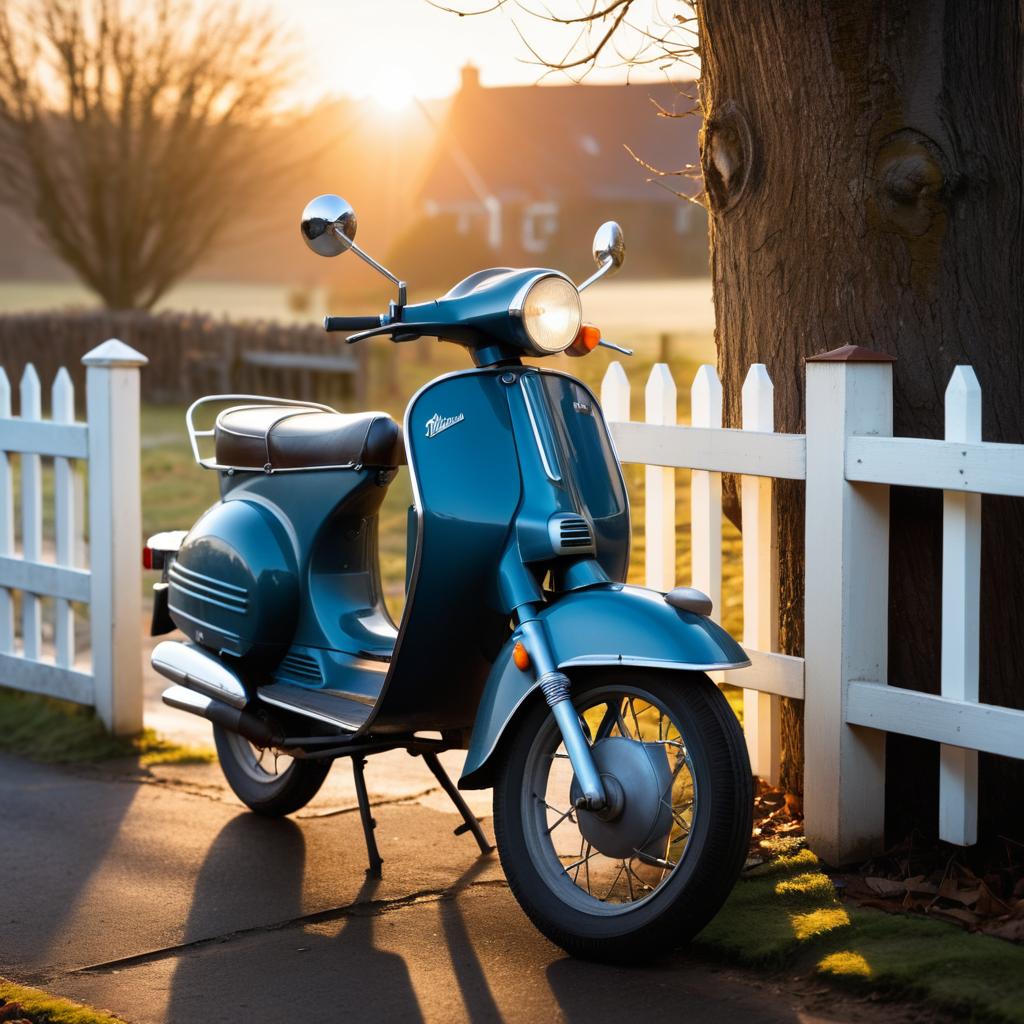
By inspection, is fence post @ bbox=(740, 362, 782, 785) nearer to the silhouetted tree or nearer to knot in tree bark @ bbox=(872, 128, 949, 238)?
knot in tree bark @ bbox=(872, 128, 949, 238)

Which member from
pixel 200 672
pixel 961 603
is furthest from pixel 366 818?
pixel 961 603

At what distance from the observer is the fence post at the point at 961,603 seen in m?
3.34

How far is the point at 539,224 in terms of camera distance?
157ft

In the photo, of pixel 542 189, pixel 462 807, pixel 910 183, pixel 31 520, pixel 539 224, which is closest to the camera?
pixel 910 183

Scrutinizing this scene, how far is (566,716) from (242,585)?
129cm

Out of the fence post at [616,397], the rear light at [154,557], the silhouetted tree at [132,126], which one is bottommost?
the rear light at [154,557]

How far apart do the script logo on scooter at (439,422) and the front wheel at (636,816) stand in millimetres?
699

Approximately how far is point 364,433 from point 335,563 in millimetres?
443

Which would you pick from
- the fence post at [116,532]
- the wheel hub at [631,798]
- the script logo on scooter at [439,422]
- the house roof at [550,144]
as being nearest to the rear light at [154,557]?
the fence post at [116,532]

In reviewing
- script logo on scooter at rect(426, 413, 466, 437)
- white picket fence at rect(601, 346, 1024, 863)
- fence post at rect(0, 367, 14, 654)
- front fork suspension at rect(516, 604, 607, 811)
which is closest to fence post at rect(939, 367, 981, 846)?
white picket fence at rect(601, 346, 1024, 863)

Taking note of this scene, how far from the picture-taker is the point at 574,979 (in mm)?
3123

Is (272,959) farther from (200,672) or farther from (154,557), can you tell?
(154,557)

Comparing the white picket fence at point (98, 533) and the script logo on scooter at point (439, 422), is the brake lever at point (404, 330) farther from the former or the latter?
the white picket fence at point (98, 533)

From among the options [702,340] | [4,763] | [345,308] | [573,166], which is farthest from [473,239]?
[4,763]
